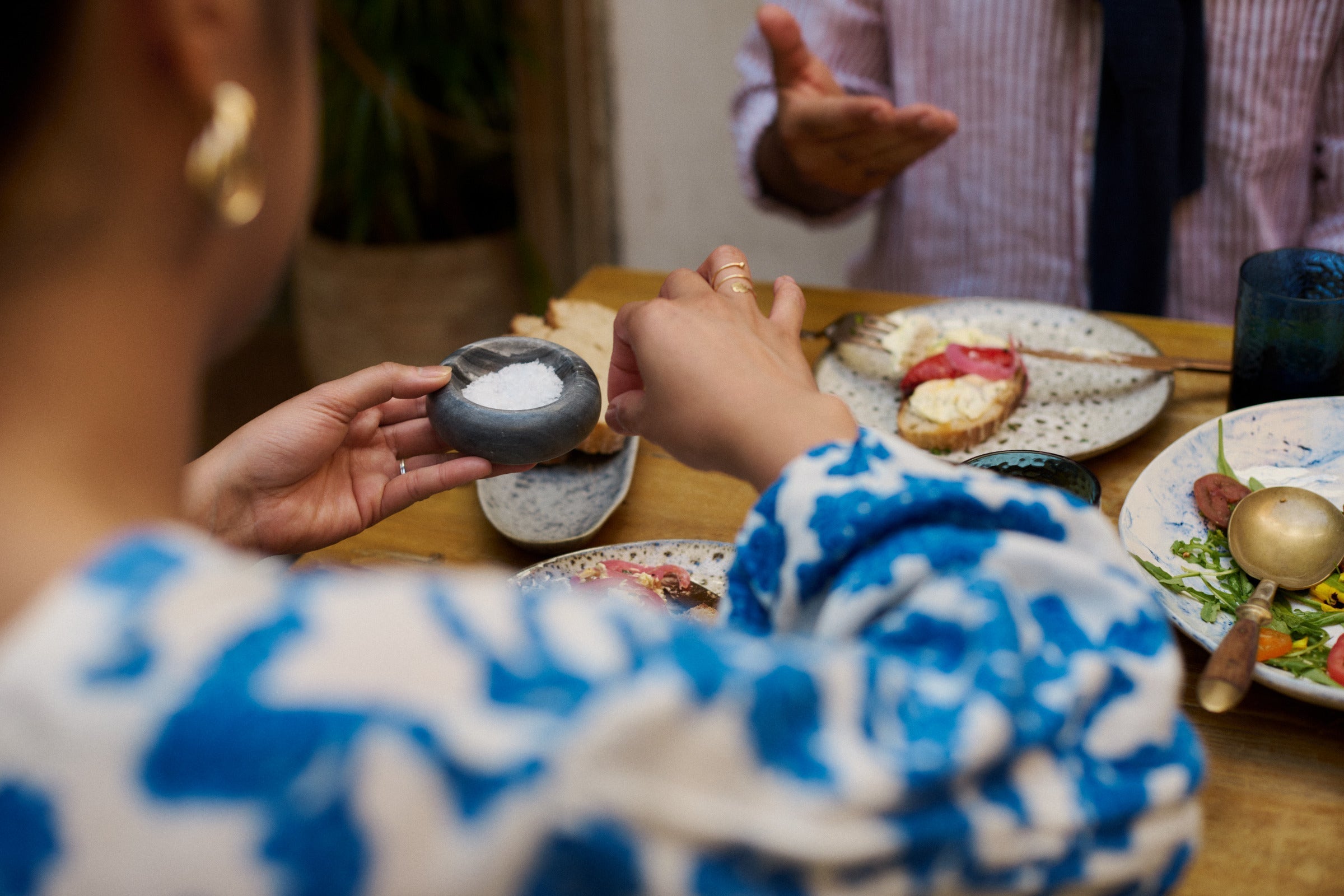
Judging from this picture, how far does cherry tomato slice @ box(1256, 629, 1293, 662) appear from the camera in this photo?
776mm

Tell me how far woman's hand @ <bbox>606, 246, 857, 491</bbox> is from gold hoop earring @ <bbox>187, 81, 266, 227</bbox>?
0.32 meters

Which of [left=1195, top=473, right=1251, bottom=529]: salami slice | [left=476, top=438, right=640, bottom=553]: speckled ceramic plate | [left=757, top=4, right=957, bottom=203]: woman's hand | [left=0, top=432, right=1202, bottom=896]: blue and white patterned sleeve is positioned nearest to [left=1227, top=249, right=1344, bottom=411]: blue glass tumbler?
[left=1195, top=473, right=1251, bottom=529]: salami slice

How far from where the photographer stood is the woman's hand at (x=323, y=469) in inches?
35.2

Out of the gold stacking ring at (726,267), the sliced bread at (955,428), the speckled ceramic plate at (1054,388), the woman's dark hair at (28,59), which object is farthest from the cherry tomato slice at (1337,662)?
the woman's dark hair at (28,59)

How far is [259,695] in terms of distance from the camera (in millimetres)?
357

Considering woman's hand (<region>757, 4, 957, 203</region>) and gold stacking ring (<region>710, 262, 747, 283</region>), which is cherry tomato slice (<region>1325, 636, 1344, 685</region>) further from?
woman's hand (<region>757, 4, 957, 203</region>)

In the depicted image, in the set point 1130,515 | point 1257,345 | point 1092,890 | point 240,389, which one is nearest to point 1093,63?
point 1257,345

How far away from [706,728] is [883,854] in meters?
0.09

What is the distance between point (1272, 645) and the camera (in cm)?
78

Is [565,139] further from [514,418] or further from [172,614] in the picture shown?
[172,614]

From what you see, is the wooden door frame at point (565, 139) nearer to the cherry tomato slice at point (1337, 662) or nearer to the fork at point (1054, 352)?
the fork at point (1054, 352)

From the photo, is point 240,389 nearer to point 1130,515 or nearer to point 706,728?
point 1130,515

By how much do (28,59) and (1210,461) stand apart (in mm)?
1015

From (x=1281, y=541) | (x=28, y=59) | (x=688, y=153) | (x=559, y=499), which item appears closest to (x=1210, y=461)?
(x=1281, y=541)
